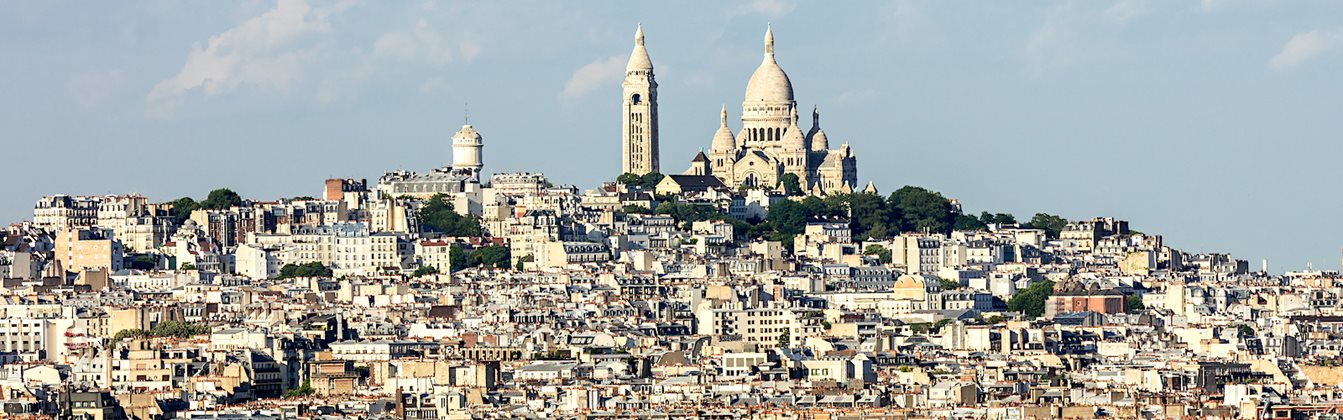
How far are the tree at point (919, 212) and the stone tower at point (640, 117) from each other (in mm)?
13074

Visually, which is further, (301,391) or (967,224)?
(967,224)

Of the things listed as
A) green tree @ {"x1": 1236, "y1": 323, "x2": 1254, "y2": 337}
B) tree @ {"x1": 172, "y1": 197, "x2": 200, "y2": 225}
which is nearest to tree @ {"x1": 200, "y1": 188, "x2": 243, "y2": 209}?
tree @ {"x1": 172, "y1": 197, "x2": 200, "y2": 225}

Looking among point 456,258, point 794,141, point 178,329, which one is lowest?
point 178,329

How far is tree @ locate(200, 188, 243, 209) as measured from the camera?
469 feet

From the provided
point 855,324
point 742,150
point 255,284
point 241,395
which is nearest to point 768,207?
point 742,150

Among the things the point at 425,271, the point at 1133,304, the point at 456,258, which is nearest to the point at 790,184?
the point at 456,258

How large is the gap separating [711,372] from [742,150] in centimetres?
6710

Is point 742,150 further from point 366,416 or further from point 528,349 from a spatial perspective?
Answer: point 366,416

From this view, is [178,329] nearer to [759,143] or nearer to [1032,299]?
[1032,299]

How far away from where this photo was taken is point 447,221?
140m

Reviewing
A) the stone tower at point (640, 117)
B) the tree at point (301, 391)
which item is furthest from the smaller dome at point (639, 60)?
the tree at point (301, 391)

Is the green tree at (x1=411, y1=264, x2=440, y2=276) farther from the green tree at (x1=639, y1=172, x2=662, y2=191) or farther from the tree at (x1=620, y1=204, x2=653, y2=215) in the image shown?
the green tree at (x1=639, y1=172, x2=662, y2=191)

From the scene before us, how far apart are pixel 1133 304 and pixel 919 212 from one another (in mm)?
22914

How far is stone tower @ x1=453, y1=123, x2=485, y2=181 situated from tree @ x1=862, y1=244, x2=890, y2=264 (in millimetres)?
21237
